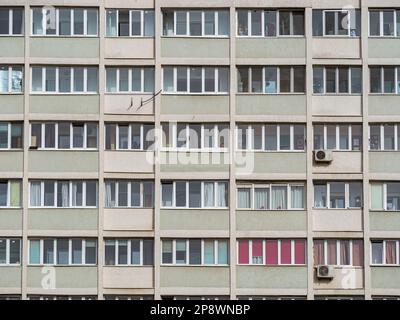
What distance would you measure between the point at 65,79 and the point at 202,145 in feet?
19.2

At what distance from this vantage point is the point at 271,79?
55344 millimetres

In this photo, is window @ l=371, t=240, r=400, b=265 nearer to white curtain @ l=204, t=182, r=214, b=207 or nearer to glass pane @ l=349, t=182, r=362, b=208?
glass pane @ l=349, t=182, r=362, b=208

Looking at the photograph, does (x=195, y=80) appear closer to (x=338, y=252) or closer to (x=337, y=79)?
(x=337, y=79)

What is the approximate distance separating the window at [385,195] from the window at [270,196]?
2717 mm

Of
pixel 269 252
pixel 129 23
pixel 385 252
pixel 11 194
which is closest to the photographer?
pixel 269 252

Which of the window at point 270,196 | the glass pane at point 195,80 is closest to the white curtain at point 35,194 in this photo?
the glass pane at point 195,80

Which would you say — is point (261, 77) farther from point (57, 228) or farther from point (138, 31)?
point (57, 228)

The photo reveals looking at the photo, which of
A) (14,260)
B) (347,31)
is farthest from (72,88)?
(347,31)

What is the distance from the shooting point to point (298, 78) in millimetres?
55406

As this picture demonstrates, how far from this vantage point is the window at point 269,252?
54.6m

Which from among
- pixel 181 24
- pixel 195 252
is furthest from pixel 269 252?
pixel 181 24

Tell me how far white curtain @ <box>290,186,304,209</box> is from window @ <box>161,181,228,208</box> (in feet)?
8.43

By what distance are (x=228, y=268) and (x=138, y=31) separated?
9.76 m

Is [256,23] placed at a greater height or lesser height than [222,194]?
greater
